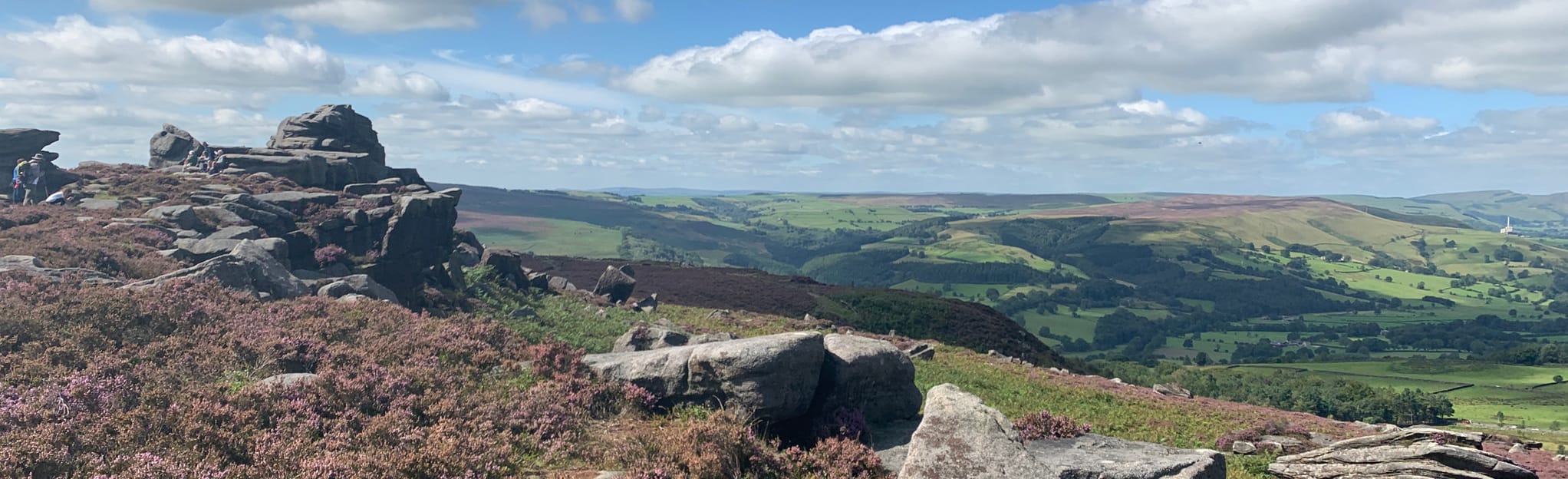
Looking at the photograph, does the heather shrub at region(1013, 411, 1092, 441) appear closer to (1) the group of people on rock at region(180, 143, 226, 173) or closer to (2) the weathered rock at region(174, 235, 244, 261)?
(2) the weathered rock at region(174, 235, 244, 261)

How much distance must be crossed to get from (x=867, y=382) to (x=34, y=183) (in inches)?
1961

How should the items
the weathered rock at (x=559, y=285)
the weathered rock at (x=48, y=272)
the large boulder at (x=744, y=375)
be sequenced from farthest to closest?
1. the weathered rock at (x=559, y=285)
2. the weathered rock at (x=48, y=272)
3. the large boulder at (x=744, y=375)

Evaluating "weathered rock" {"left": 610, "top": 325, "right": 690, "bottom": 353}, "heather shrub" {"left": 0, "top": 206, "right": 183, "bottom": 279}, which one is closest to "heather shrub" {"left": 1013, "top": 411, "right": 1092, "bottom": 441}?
"weathered rock" {"left": 610, "top": 325, "right": 690, "bottom": 353}

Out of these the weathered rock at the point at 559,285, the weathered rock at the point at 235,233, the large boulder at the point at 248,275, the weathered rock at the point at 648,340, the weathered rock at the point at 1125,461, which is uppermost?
the weathered rock at the point at 235,233

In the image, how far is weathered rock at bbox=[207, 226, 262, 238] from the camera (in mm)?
33125

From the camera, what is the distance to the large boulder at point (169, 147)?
2334 inches

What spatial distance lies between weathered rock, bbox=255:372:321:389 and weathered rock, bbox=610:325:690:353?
11484mm

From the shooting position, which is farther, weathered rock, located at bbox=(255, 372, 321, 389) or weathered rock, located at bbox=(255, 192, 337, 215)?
weathered rock, located at bbox=(255, 192, 337, 215)

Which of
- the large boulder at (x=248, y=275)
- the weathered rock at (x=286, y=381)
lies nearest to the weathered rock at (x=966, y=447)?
the weathered rock at (x=286, y=381)

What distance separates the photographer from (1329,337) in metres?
169

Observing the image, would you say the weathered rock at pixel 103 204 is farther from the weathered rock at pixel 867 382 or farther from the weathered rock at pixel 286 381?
the weathered rock at pixel 867 382

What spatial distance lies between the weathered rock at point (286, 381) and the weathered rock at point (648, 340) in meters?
11.5

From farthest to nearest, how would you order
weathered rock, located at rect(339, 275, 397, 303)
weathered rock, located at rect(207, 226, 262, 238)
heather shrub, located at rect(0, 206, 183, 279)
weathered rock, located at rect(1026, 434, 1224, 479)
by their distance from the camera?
weathered rock, located at rect(207, 226, 262, 238) < weathered rock, located at rect(339, 275, 397, 303) < heather shrub, located at rect(0, 206, 183, 279) < weathered rock, located at rect(1026, 434, 1224, 479)

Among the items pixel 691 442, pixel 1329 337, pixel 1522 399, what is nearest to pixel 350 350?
pixel 691 442
